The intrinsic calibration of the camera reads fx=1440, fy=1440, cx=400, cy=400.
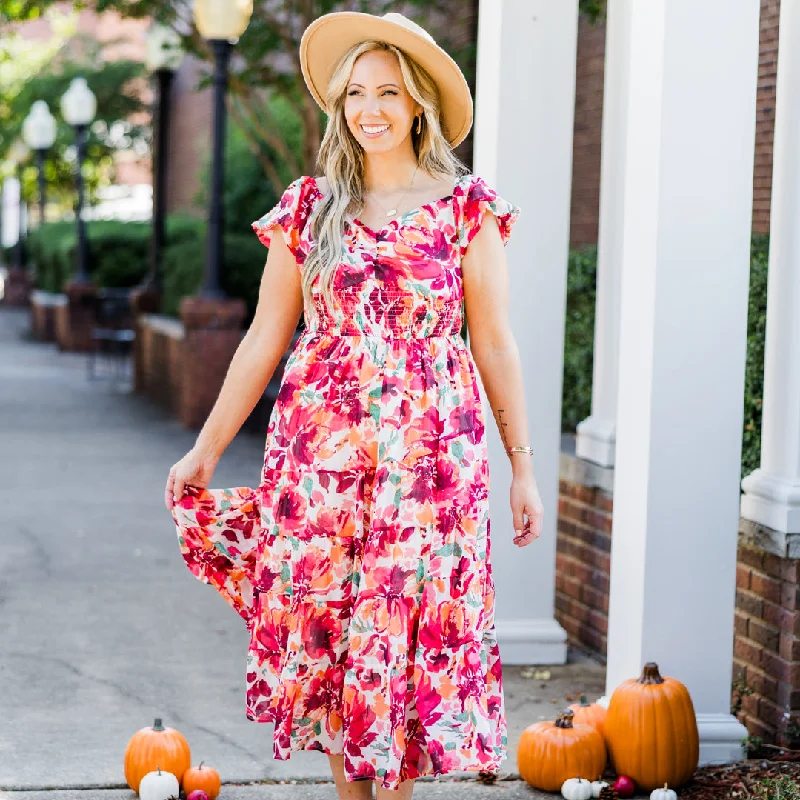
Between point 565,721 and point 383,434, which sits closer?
point 383,434

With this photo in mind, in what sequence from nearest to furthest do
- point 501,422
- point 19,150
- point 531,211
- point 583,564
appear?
point 501,422 < point 531,211 < point 583,564 < point 19,150

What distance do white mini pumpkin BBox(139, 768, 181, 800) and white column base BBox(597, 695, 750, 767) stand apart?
1549mm

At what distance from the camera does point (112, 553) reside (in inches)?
302

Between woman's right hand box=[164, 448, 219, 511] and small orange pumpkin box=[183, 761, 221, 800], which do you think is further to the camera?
small orange pumpkin box=[183, 761, 221, 800]

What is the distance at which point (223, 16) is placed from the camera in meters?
11.2

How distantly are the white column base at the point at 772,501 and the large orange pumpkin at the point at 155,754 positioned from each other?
1880 mm

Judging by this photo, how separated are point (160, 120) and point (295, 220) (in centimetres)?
1354

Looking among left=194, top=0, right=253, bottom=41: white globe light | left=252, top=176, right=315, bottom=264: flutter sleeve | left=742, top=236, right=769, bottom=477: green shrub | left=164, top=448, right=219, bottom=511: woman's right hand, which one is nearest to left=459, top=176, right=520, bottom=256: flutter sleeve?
left=252, top=176, right=315, bottom=264: flutter sleeve

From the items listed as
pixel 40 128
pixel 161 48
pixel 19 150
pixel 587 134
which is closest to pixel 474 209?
pixel 587 134

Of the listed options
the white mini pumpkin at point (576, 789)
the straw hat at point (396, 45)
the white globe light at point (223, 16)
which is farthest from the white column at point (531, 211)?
the white globe light at point (223, 16)

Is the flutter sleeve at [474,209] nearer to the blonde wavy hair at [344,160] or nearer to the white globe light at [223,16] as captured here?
the blonde wavy hair at [344,160]

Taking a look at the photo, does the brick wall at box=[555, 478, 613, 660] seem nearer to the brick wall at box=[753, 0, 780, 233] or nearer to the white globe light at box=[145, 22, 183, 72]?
the brick wall at box=[753, 0, 780, 233]

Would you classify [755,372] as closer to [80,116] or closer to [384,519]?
[384,519]

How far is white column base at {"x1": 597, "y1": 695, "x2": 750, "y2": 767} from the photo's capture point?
4.28m
